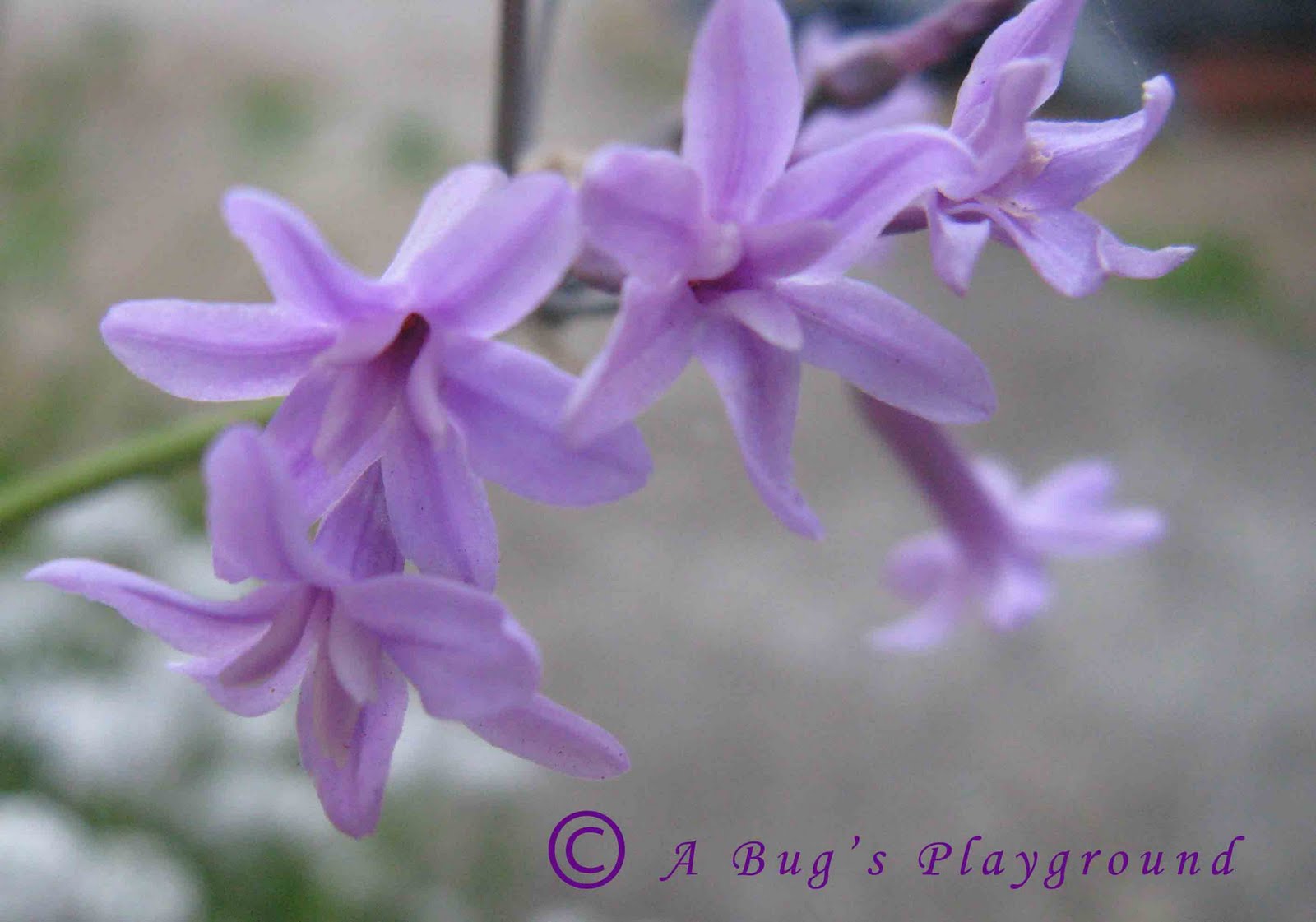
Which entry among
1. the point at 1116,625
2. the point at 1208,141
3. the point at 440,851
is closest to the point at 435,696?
the point at 440,851

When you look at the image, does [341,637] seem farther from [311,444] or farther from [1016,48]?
[1016,48]

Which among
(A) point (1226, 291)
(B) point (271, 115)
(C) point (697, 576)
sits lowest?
(C) point (697, 576)

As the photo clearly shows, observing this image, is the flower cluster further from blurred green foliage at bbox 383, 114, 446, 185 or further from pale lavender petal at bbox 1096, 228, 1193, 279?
blurred green foliage at bbox 383, 114, 446, 185

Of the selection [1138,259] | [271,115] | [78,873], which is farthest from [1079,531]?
[271,115]

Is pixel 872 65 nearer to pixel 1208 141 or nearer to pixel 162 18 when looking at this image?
pixel 1208 141

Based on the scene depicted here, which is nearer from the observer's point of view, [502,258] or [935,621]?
[502,258]

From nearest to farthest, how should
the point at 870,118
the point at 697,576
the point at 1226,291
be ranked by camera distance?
1. the point at 870,118
2. the point at 697,576
3. the point at 1226,291

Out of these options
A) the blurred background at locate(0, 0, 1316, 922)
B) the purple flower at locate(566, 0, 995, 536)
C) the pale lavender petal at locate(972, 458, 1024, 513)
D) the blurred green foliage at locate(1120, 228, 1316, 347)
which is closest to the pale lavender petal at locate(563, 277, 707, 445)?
the purple flower at locate(566, 0, 995, 536)
